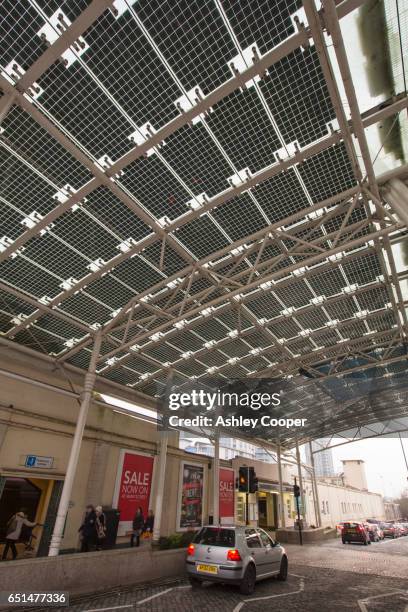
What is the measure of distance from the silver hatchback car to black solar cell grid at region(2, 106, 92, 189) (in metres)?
9.36

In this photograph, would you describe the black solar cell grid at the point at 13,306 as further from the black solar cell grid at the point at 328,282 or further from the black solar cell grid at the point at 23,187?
the black solar cell grid at the point at 328,282

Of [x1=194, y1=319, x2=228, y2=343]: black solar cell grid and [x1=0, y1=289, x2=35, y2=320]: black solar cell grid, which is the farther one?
[x1=194, y1=319, x2=228, y2=343]: black solar cell grid

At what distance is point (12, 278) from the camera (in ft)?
33.1

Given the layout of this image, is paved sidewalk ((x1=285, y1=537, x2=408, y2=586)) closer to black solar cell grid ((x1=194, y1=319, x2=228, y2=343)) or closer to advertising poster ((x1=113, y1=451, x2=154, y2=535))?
advertising poster ((x1=113, y1=451, x2=154, y2=535))

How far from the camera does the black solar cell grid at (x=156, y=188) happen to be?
26.2 feet

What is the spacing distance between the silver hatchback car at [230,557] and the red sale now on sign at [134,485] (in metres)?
6.61

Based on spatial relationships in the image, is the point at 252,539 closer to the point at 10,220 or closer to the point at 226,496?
the point at 10,220

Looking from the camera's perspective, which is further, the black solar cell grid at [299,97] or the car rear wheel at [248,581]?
the car rear wheel at [248,581]

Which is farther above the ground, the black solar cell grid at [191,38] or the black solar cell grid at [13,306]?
the black solar cell grid at [191,38]

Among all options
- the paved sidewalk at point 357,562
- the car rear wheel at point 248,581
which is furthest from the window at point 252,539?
the paved sidewalk at point 357,562

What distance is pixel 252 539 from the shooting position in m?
9.59

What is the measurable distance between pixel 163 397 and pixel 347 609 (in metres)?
12.2

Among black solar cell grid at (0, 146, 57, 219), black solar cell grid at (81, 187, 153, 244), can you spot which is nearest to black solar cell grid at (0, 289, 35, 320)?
black solar cell grid at (0, 146, 57, 219)

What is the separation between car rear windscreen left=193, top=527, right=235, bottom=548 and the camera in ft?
29.4
